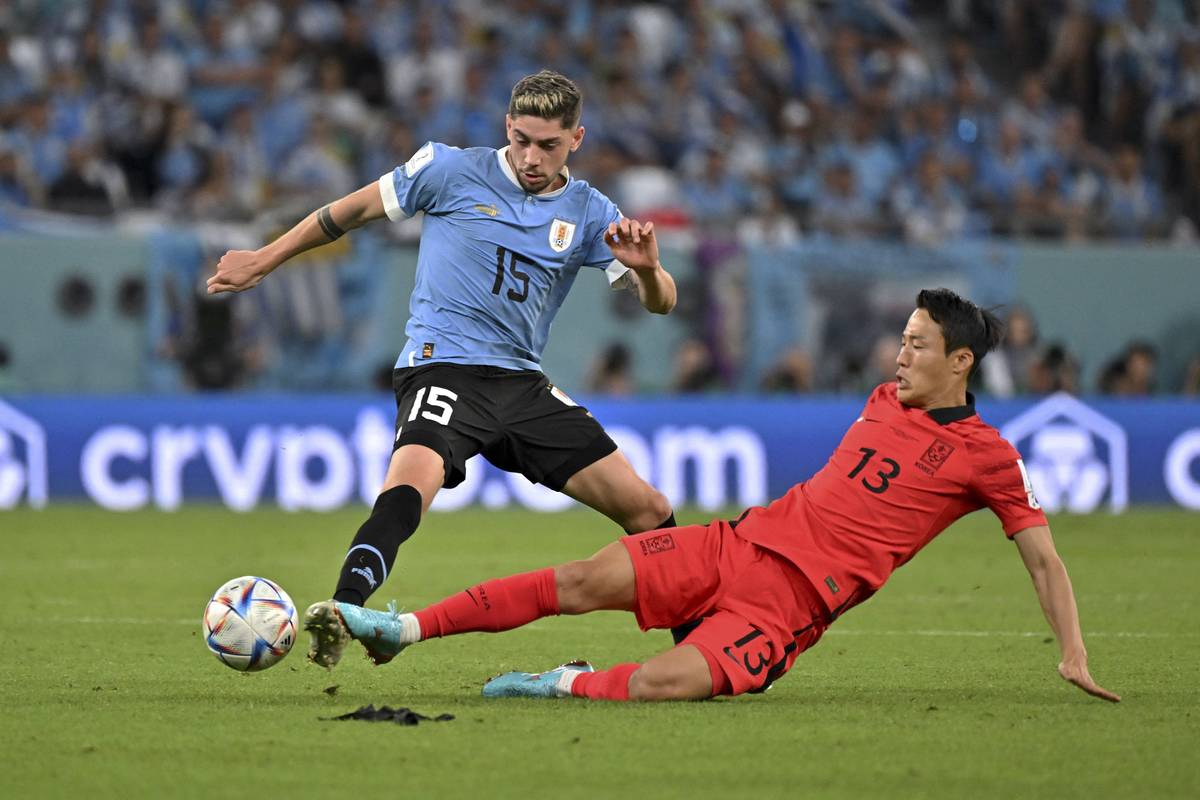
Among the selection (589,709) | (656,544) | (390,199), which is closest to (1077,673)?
(656,544)

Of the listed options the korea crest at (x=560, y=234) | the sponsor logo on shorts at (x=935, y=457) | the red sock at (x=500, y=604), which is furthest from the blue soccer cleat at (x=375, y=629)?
the sponsor logo on shorts at (x=935, y=457)

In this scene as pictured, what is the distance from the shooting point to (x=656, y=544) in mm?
5883

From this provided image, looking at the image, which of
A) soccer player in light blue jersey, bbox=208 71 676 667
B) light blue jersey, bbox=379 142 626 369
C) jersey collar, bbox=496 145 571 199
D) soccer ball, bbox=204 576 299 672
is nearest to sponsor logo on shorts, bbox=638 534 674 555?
soccer player in light blue jersey, bbox=208 71 676 667

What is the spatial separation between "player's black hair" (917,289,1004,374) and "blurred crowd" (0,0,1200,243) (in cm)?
1022

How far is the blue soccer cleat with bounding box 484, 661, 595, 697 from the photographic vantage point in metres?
5.88

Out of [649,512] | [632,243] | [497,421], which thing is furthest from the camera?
[649,512]

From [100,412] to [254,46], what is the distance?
14.5ft

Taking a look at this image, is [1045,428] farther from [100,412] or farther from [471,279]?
[471,279]

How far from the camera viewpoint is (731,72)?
1873 centimetres

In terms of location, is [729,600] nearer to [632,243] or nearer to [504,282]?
[632,243]

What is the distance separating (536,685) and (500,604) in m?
0.31

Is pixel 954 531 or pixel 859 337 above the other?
pixel 859 337

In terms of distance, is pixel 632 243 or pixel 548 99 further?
pixel 548 99

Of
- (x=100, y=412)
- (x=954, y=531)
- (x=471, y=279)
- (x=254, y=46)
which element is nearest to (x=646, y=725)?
(x=471, y=279)
